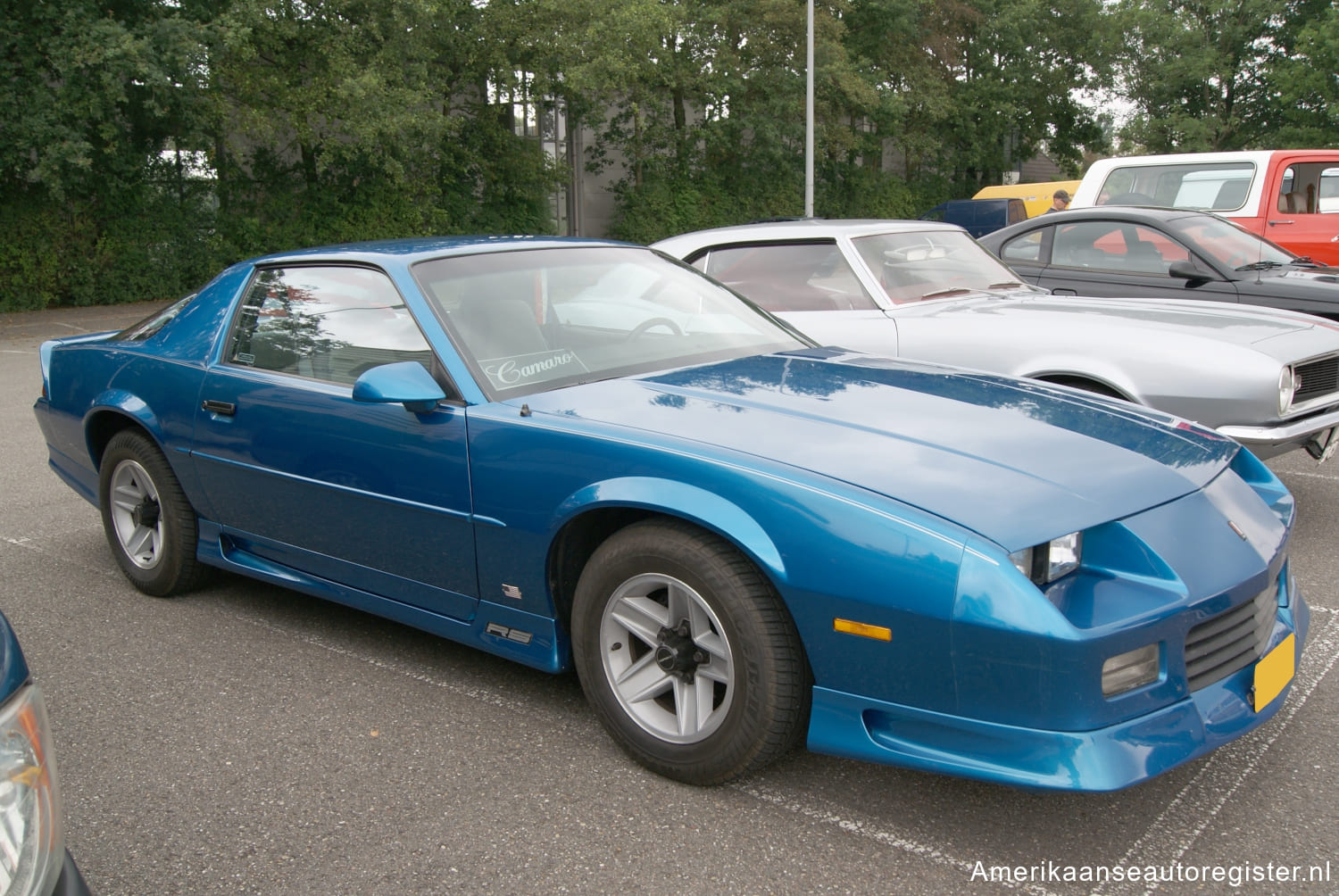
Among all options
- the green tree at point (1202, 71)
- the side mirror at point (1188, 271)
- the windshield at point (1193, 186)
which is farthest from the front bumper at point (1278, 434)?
the green tree at point (1202, 71)

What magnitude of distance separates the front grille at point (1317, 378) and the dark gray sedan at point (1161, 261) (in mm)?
1847

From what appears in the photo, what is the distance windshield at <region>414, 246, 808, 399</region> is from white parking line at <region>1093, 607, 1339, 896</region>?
6.23 feet

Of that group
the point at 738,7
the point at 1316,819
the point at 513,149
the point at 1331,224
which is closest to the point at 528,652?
the point at 1316,819

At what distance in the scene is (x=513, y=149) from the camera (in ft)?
81.5

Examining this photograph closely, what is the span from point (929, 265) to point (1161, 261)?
2.09 metres

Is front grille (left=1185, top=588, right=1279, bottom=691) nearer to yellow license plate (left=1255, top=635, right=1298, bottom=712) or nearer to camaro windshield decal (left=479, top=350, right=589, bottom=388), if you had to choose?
yellow license plate (left=1255, top=635, right=1298, bottom=712)

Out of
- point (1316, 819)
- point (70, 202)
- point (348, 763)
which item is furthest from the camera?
point (70, 202)

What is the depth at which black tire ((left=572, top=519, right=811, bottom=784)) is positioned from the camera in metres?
2.66

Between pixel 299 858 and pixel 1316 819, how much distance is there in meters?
2.44

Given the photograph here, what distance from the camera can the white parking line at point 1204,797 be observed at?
2537 millimetres

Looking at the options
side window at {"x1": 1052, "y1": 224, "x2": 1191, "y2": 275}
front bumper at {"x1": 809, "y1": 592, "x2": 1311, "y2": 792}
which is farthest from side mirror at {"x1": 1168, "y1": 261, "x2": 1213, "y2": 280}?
front bumper at {"x1": 809, "y1": 592, "x2": 1311, "y2": 792}

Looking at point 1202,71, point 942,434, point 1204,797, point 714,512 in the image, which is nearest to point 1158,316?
point 942,434

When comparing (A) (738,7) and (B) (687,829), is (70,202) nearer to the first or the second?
(A) (738,7)

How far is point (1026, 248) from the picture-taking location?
8047mm
